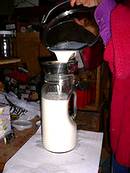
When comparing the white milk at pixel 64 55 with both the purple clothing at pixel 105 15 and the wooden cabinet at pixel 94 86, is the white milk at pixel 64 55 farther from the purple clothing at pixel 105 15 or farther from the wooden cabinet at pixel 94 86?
the wooden cabinet at pixel 94 86

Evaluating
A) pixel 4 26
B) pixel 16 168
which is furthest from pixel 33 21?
pixel 16 168

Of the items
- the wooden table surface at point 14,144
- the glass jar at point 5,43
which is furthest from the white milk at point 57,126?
the glass jar at point 5,43

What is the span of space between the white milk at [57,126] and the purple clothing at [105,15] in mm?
233

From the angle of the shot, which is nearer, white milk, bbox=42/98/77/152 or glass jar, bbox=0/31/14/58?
white milk, bbox=42/98/77/152

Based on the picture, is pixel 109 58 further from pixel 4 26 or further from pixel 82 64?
pixel 4 26

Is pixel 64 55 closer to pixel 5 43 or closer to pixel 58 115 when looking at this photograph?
pixel 58 115

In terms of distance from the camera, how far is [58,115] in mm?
658

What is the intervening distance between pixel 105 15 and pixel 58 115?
12.8 inches

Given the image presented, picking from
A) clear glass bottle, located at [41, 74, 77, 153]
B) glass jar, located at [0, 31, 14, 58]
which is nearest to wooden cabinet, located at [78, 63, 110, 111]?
glass jar, located at [0, 31, 14, 58]

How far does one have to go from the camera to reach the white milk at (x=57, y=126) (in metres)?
0.66

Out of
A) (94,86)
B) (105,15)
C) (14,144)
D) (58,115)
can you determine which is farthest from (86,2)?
(94,86)

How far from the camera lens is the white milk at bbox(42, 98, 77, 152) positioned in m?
0.66

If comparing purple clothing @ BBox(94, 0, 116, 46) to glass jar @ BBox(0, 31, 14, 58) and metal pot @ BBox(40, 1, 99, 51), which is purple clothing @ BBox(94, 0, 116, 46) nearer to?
metal pot @ BBox(40, 1, 99, 51)

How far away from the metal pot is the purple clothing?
4.0 inches
